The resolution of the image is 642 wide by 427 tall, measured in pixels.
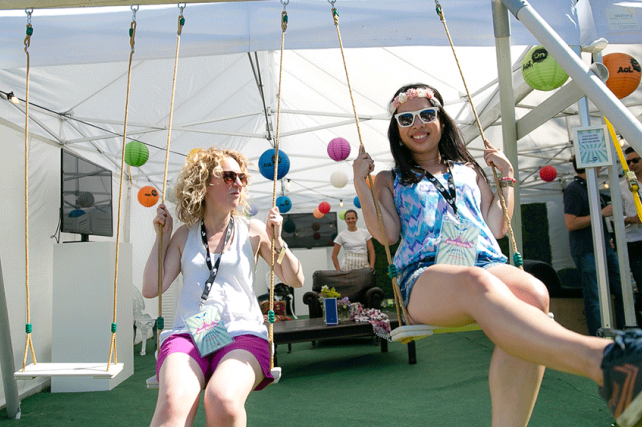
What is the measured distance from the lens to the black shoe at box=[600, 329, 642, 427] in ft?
3.27

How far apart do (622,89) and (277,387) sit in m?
3.77

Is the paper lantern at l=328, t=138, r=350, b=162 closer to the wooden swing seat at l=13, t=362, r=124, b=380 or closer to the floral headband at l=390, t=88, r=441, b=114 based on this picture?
the floral headband at l=390, t=88, r=441, b=114

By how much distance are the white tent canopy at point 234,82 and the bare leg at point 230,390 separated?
1.96 metres

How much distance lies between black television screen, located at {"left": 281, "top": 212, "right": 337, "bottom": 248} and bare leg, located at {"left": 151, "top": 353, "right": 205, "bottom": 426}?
10914 mm

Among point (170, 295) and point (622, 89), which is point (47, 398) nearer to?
point (170, 295)

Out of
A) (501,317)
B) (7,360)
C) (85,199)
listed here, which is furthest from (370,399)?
(85,199)

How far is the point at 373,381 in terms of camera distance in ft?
14.9

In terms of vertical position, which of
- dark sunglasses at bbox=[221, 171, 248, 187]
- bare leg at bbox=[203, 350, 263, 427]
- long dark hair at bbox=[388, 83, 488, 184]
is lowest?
bare leg at bbox=[203, 350, 263, 427]

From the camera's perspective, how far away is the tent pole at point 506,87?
2.93 metres

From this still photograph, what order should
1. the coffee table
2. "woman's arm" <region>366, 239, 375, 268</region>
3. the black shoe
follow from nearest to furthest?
1. the black shoe
2. the coffee table
3. "woman's arm" <region>366, 239, 375, 268</region>

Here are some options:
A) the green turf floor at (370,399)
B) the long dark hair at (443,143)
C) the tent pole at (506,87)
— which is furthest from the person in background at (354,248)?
the long dark hair at (443,143)

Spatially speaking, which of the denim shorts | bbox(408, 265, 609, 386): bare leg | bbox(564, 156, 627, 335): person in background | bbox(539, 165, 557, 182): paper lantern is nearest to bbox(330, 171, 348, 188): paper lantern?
bbox(539, 165, 557, 182): paper lantern

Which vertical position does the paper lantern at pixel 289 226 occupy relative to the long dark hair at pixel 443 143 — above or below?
above

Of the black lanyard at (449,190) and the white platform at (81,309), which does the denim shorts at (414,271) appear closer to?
the black lanyard at (449,190)
